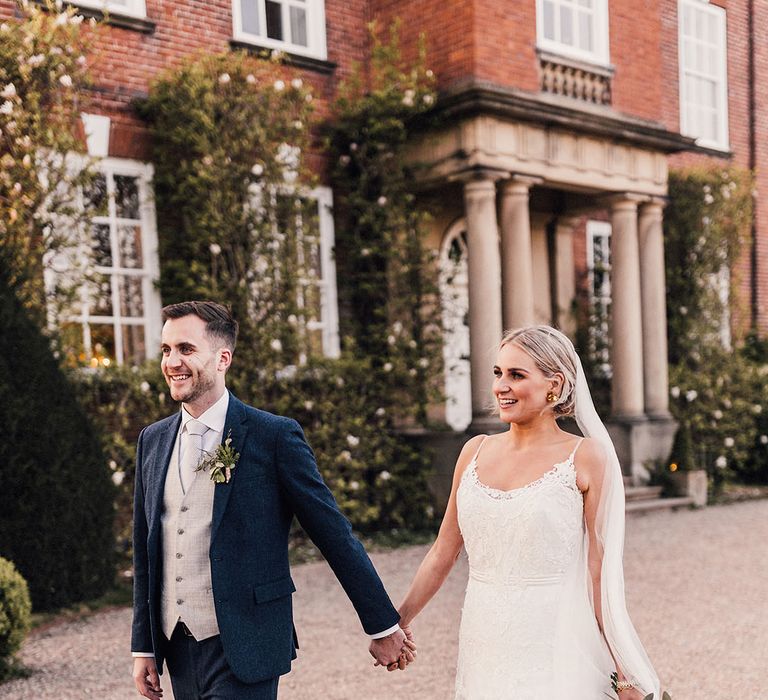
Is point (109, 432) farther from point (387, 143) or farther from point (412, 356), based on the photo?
point (387, 143)

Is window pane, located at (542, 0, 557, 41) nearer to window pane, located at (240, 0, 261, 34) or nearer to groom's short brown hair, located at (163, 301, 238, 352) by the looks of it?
window pane, located at (240, 0, 261, 34)

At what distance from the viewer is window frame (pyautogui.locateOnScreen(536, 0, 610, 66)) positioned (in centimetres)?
1149

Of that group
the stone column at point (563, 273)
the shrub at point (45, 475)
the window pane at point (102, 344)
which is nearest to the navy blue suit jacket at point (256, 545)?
the shrub at point (45, 475)

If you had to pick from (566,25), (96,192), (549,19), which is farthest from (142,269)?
(566,25)

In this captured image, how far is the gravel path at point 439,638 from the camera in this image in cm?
516

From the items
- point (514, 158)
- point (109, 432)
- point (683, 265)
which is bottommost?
point (109, 432)

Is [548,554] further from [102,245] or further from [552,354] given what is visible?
[102,245]

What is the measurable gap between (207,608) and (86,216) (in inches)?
238

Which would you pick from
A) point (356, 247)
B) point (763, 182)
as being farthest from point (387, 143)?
point (763, 182)

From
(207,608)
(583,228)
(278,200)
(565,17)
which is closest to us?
(207,608)

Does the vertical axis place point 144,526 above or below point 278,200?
below

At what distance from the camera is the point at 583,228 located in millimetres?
14102

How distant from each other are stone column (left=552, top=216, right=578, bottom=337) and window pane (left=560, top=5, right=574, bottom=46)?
2522mm

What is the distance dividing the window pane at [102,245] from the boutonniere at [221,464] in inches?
256
